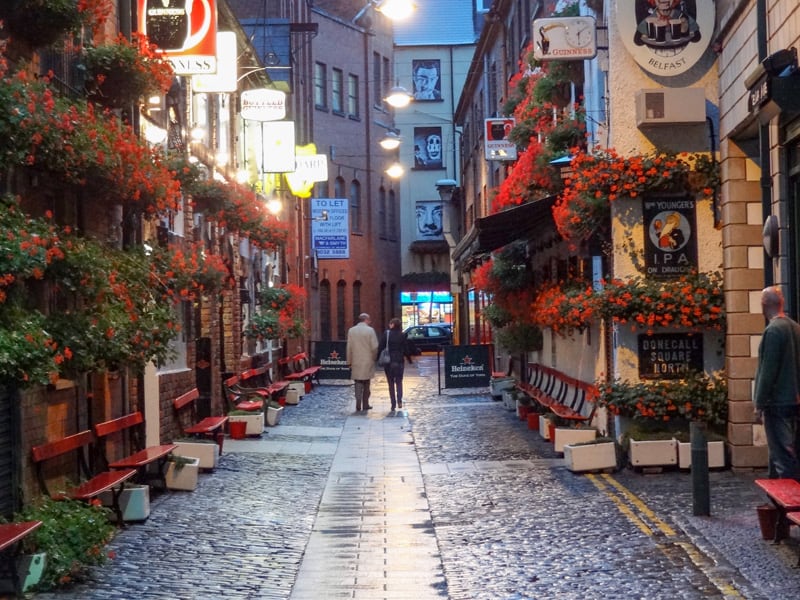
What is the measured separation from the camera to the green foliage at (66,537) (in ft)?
26.7

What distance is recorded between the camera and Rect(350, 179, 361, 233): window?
164 feet

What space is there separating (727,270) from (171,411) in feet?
24.4

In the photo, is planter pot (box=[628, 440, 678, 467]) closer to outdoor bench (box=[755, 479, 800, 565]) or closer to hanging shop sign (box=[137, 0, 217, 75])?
outdoor bench (box=[755, 479, 800, 565])

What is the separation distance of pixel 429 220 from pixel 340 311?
11799 mm

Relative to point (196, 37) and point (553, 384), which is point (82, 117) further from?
point (553, 384)

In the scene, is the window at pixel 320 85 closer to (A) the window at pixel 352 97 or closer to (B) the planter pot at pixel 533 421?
(A) the window at pixel 352 97

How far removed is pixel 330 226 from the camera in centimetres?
3728

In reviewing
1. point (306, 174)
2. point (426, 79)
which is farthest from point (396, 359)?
point (426, 79)

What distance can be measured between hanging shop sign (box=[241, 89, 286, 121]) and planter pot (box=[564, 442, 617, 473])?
11.9 meters

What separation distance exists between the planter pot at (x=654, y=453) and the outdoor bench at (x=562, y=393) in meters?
1.22

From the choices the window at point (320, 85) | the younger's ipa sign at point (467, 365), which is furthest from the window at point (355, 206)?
the younger's ipa sign at point (467, 365)

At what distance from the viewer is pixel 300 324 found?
2781cm

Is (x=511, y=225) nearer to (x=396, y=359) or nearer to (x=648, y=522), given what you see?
(x=396, y=359)

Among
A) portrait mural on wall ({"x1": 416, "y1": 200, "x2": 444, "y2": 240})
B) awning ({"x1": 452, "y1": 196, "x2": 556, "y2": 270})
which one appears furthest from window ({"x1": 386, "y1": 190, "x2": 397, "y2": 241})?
awning ({"x1": 452, "y1": 196, "x2": 556, "y2": 270})
